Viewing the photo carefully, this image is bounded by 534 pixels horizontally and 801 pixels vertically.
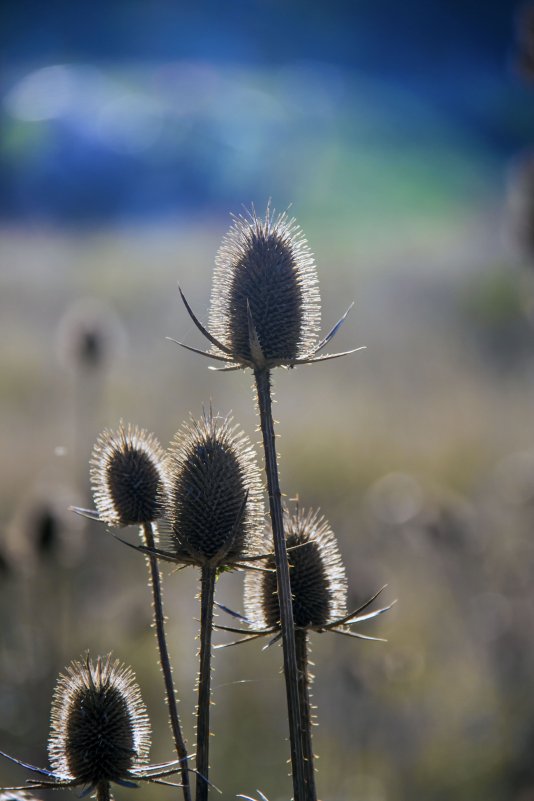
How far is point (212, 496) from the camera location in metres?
2.40

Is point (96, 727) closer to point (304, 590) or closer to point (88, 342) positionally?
point (304, 590)

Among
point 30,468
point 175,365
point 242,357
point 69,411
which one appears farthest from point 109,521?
point 175,365

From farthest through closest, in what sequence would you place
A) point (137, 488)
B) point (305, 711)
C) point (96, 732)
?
point (137, 488)
point (305, 711)
point (96, 732)

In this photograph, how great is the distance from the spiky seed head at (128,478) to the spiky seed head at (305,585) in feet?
1.27

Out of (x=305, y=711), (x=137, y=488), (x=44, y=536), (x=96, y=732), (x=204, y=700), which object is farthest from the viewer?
(x=44, y=536)

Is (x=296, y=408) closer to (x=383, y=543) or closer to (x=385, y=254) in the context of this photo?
(x=383, y=543)

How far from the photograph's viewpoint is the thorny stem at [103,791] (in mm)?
2160

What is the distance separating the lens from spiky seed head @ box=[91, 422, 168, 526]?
2.50 meters

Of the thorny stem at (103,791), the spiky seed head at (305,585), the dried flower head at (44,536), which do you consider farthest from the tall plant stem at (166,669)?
the dried flower head at (44,536)

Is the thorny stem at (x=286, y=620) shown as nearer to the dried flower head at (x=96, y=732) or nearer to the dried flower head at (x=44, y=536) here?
the dried flower head at (x=96, y=732)

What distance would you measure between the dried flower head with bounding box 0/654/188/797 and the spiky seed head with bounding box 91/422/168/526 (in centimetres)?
41

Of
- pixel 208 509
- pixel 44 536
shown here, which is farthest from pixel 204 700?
pixel 44 536

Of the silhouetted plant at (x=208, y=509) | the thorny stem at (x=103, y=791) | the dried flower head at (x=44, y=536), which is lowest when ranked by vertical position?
the thorny stem at (x=103, y=791)

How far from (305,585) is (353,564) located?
184 inches
